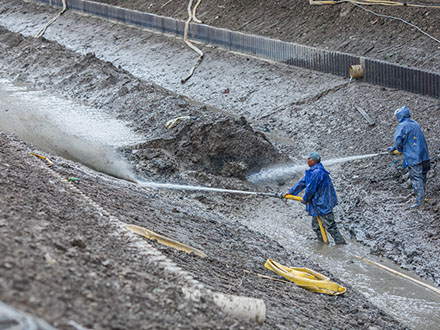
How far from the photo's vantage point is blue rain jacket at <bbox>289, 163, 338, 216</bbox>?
10586mm

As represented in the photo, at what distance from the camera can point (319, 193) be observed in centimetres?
1069

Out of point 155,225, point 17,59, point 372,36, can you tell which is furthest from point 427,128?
point 17,59

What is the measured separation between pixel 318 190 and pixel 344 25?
32.0 feet

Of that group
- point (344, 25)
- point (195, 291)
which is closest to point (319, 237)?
point (195, 291)

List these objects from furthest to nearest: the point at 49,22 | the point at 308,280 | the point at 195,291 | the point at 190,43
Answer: the point at 49,22
the point at 190,43
the point at 308,280
the point at 195,291

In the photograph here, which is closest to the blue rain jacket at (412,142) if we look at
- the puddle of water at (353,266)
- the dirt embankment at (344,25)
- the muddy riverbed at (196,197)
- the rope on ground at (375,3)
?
the muddy riverbed at (196,197)

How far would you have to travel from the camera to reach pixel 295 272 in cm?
831

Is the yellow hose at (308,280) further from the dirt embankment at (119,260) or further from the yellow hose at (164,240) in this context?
the yellow hose at (164,240)

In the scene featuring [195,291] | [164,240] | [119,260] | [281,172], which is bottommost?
[281,172]

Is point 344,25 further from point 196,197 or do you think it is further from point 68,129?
point 196,197

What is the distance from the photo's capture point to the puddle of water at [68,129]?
1380 cm

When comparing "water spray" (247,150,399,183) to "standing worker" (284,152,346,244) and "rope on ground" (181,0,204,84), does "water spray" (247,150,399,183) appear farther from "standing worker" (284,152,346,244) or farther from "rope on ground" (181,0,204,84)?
"rope on ground" (181,0,204,84)

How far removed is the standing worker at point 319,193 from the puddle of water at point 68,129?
3.81m

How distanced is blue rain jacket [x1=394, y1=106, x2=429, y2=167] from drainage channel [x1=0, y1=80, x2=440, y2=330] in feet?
6.45
